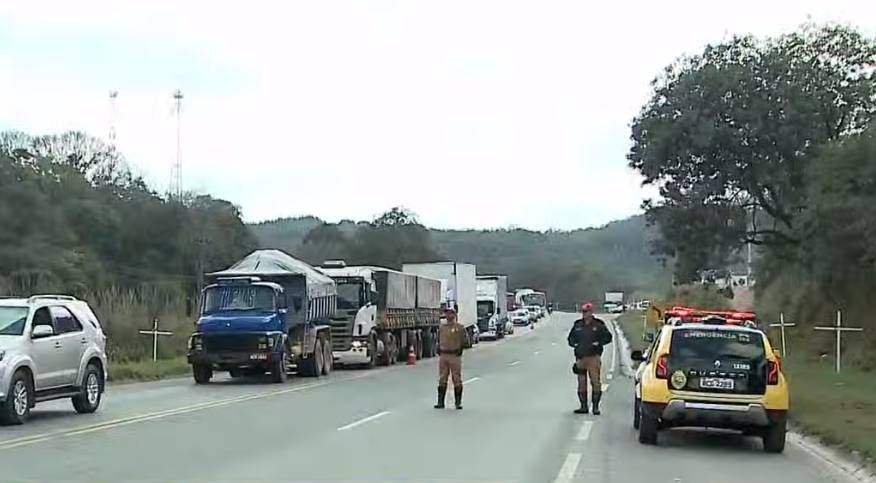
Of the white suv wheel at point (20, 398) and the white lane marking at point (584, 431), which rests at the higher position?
the white suv wheel at point (20, 398)

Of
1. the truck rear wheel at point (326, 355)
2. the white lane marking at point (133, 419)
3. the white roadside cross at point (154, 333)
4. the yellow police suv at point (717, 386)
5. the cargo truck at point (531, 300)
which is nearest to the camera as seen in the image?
the white lane marking at point (133, 419)

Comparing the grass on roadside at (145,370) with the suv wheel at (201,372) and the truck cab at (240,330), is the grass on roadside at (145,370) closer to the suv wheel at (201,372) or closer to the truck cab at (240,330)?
the suv wheel at (201,372)

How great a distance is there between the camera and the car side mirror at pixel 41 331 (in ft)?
61.3

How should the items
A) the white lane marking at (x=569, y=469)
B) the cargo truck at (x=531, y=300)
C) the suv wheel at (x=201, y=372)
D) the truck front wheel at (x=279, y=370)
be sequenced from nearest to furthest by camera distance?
the white lane marking at (x=569, y=469) → the suv wheel at (x=201, y=372) → the truck front wheel at (x=279, y=370) → the cargo truck at (x=531, y=300)

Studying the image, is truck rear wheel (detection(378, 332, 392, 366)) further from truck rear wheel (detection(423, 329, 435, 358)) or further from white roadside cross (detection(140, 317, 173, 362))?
truck rear wheel (detection(423, 329, 435, 358))

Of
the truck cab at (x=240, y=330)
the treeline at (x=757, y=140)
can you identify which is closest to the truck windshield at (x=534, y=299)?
the treeline at (x=757, y=140)

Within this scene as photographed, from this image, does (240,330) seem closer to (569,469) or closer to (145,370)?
(145,370)

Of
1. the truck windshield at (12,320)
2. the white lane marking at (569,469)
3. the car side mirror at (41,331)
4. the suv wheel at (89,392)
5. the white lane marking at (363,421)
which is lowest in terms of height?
the white lane marking at (569,469)

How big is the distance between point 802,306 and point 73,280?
2819cm

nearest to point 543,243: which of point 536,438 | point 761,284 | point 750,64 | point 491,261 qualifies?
point 491,261

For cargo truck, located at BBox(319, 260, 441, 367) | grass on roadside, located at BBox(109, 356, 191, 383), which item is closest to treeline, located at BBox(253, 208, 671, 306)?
cargo truck, located at BBox(319, 260, 441, 367)

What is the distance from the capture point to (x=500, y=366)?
136 feet

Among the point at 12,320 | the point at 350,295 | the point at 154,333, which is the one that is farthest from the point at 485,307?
the point at 12,320

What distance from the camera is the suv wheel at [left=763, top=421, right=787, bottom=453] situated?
16.5 meters
